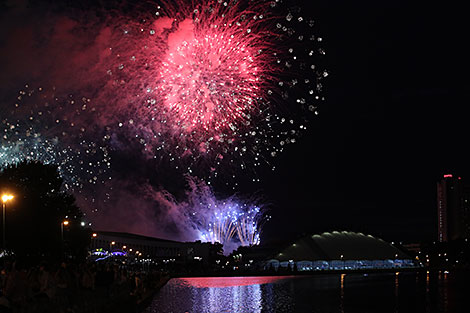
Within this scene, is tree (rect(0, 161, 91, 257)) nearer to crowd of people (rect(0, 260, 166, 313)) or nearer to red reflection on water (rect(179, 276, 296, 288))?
red reflection on water (rect(179, 276, 296, 288))

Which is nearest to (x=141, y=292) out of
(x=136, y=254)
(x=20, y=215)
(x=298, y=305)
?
(x=298, y=305)

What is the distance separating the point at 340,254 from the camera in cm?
15375

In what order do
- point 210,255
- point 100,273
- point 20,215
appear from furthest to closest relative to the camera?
point 210,255 → point 20,215 → point 100,273

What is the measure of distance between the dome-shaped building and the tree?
69231 millimetres

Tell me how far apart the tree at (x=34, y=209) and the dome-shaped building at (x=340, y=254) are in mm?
69231

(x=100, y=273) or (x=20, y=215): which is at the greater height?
(x=20, y=215)

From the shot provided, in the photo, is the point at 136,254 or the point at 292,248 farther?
the point at 136,254

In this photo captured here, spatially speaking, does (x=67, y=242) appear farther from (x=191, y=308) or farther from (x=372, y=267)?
(x=372, y=267)

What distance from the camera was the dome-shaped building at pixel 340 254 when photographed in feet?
479

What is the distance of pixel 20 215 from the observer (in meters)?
69.9

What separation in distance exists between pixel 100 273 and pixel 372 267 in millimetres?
130313

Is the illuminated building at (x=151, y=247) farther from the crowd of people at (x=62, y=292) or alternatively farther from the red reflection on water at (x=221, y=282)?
the crowd of people at (x=62, y=292)

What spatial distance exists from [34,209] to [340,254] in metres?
96.3

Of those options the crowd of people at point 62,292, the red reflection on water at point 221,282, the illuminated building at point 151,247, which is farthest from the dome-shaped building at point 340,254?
→ the crowd of people at point 62,292
